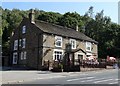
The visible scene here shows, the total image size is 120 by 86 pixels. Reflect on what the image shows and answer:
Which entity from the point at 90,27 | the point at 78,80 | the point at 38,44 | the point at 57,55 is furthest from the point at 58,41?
the point at 90,27

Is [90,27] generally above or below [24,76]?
above

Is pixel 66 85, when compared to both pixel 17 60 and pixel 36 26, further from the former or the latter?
pixel 17 60

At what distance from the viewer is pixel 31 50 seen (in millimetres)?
45375

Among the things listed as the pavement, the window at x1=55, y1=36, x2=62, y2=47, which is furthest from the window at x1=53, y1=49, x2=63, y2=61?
the pavement

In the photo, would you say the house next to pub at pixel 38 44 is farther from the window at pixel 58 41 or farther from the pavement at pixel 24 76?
the pavement at pixel 24 76

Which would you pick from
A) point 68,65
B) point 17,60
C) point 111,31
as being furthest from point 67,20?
point 68,65

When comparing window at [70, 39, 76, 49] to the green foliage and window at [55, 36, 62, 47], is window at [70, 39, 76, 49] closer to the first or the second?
window at [55, 36, 62, 47]

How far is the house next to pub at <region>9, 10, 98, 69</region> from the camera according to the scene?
4347 centimetres

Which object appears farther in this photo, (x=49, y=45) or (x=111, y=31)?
(x=111, y=31)

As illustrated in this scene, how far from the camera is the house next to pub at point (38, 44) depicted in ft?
143

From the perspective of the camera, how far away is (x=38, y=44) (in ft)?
144

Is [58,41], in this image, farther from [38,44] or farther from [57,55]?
[38,44]

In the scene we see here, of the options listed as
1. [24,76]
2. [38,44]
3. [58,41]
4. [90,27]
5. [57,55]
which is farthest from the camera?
[90,27]

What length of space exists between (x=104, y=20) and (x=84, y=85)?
70.4 meters
